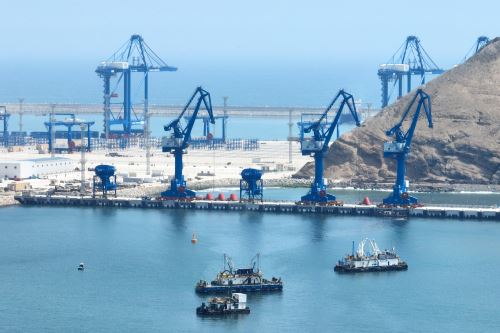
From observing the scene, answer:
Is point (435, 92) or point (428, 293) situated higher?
point (435, 92)

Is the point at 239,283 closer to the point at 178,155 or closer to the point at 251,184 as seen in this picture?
the point at 251,184

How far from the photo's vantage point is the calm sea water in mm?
62250

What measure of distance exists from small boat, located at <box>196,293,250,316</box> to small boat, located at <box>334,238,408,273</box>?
8.99 meters

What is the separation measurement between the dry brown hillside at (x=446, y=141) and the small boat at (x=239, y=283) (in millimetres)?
39441

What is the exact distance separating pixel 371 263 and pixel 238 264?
5347mm

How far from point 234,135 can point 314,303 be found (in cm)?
10087

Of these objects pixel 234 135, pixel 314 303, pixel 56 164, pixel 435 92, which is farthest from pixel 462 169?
pixel 234 135

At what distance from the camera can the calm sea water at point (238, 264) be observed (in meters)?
62.2

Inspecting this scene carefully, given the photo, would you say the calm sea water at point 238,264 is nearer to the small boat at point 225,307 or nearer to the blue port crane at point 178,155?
the small boat at point 225,307

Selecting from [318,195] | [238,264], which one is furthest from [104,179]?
[238,264]

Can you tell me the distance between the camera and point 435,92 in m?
115

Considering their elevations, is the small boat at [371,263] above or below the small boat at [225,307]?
above

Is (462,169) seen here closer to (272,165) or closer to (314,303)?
(272,165)

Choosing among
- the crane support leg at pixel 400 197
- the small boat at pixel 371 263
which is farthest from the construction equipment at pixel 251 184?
the small boat at pixel 371 263
